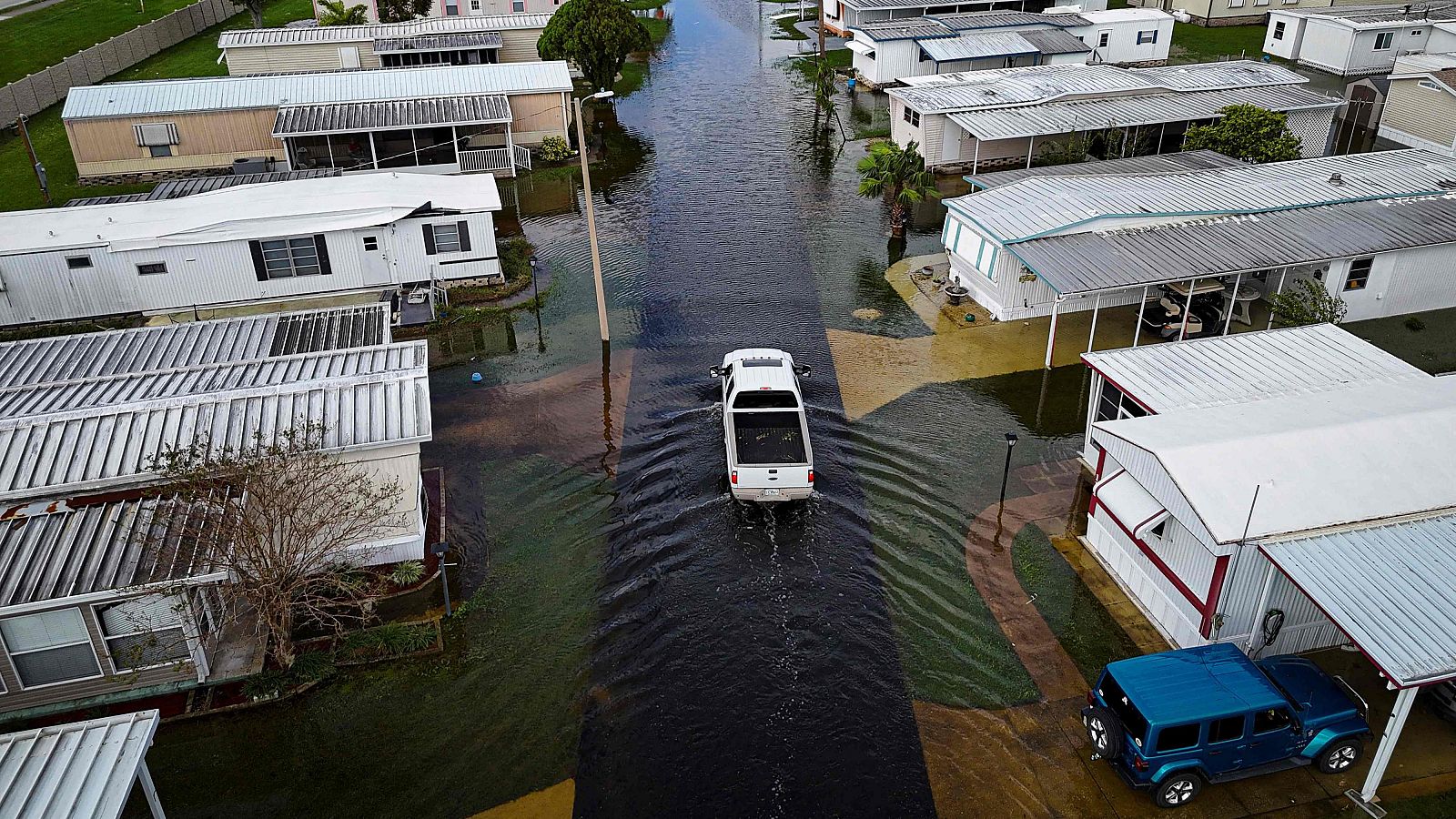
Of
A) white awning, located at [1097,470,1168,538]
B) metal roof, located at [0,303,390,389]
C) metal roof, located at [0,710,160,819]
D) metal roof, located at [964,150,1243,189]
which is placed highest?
metal roof, located at [964,150,1243,189]

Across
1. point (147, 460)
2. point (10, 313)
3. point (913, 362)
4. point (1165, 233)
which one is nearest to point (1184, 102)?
point (1165, 233)

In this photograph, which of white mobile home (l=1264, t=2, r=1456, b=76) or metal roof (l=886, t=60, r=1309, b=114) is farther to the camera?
white mobile home (l=1264, t=2, r=1456, b=76)

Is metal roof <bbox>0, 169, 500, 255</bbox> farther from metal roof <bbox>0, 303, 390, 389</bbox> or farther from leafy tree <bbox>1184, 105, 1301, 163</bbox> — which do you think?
leafy tree <bbox>1184, 105, 1301, 163</bbox>

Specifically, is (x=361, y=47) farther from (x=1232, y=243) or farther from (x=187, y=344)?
(x=1232, y=243)

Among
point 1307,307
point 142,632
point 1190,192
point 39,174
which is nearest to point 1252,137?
point 1190,192

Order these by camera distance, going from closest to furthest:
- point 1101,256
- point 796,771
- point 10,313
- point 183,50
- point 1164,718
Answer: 1. point 1164,718
2. point 796,771
3. point 1101,256
4. point 10,313
5. point 183,50

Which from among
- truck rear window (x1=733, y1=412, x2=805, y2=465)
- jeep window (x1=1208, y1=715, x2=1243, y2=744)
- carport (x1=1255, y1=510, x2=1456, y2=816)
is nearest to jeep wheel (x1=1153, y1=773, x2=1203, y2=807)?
jeep window (x1=1208, y1=715, x2=1243, y2=744)

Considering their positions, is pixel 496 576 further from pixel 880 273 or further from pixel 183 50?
pixel 183 50
